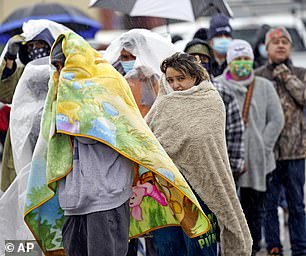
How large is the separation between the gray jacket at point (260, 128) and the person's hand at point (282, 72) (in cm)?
28

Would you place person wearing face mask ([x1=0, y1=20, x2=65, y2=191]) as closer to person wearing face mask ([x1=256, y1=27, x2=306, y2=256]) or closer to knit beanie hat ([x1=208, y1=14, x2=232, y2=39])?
person wearing face mask ([x1=256, y1=27, x2=306, y2=256])

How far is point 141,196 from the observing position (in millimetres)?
7098

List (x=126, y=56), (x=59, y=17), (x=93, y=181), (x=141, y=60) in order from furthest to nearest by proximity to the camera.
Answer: (x=59, y=17), (x=126, y=56), (x=141, y=60), (x=93, y=181)

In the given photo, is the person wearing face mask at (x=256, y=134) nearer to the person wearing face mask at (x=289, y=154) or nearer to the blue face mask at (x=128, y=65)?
the person wearing face mask at (x=289, y=154)

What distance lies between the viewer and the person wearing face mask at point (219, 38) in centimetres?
1082

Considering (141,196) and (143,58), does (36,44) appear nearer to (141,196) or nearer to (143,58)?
(143,58)

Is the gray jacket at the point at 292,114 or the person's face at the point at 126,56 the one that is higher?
the person's face at the point at 126,56

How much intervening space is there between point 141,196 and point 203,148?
540 mm

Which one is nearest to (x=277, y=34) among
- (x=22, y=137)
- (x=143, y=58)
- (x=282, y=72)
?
(x=282, y=72)

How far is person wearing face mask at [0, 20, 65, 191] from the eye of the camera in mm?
8125

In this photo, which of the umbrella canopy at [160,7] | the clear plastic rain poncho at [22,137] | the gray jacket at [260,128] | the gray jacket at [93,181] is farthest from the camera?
the umbrella canopy at [160,7]

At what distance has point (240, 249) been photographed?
24.0ft

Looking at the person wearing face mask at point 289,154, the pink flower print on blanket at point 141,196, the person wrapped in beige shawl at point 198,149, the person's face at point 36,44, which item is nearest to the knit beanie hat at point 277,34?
the person wearing face mask at point 289,154

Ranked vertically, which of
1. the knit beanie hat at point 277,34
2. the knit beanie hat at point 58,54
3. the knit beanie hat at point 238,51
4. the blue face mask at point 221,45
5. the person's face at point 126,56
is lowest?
the blue face mask at point 221,45
